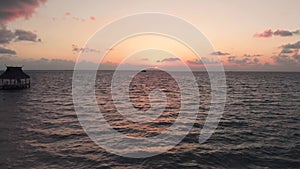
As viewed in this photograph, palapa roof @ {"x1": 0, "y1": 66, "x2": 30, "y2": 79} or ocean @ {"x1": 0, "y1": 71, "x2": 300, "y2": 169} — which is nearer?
ocean @ {"x1": 0, "y1": 71, "x2": 300, "y2": 169}

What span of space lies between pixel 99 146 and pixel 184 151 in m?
6.94

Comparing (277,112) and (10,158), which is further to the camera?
(277,112)

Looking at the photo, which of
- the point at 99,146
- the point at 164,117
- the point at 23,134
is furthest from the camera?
the point at 164,117

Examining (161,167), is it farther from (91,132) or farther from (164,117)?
(164,117)

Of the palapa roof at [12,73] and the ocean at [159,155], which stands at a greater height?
the palapa roof at [12,73]

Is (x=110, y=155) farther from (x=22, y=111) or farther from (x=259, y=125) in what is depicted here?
(x=22, y=111)

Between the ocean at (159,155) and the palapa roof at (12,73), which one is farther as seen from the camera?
the palapa roof at (12,73)

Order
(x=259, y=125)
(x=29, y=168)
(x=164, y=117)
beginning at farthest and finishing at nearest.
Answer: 1. (x=164, y=117)
2. (x=259, y=125)
3. (x=29, y=168)

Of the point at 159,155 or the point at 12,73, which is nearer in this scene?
the point at 159,155

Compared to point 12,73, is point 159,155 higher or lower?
lower

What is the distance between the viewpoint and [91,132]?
78.5 feet

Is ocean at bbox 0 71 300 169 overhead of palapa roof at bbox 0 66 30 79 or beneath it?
beneath

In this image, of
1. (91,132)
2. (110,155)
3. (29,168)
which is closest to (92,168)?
(110,155)

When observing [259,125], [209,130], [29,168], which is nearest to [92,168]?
[29,168]
